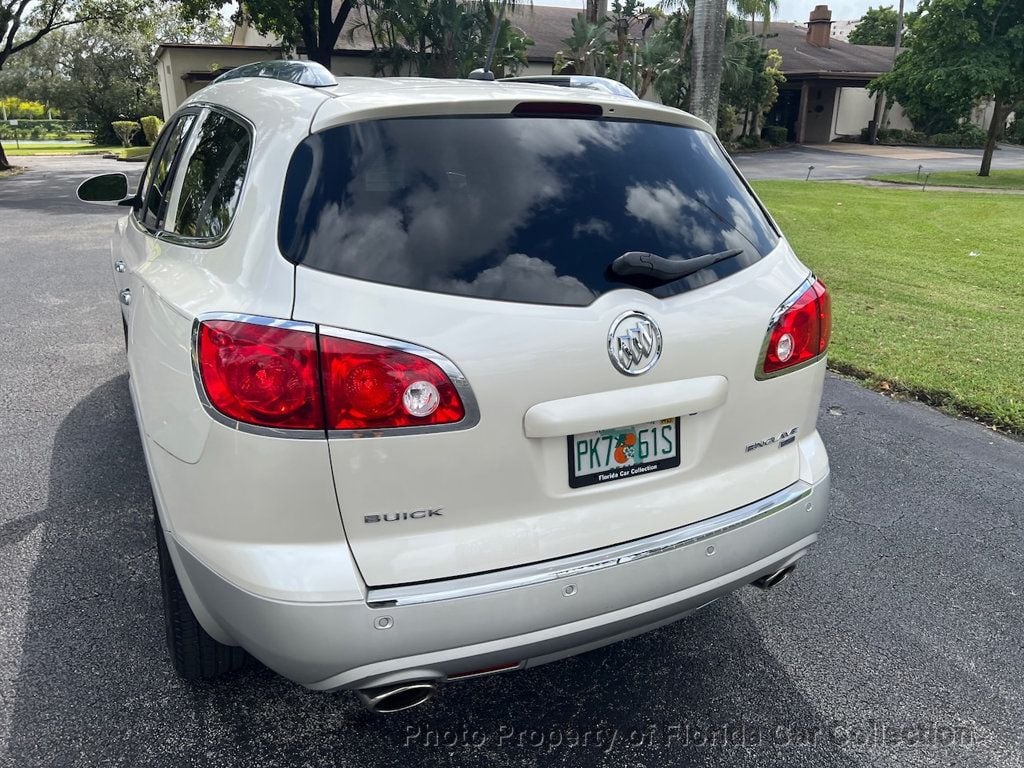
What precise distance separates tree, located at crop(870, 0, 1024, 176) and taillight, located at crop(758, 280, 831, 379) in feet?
87.2

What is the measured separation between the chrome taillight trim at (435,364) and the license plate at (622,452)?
289 mm

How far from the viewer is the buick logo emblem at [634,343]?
1.99 meters

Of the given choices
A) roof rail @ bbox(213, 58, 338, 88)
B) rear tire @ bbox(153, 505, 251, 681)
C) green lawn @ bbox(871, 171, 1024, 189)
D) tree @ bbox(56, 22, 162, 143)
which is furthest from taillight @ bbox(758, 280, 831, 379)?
tree @ bbox(56, 22, 162, 143)

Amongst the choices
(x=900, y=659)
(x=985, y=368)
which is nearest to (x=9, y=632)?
(x=900, y=659)

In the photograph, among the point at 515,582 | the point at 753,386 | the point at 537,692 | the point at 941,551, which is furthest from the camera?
the point at 941,551

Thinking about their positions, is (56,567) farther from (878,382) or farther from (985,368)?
(985,368)

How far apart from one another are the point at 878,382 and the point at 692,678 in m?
3.71

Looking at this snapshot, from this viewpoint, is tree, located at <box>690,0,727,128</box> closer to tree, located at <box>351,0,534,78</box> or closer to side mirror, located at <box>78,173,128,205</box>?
side mirror, located at <box>78,173,128,205</box>

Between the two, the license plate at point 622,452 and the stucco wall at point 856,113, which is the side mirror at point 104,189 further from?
the stucco wall at point 856,113

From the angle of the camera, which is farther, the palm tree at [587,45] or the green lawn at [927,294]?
the palm tree at [587,45]

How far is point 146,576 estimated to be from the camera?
3143 millimetres

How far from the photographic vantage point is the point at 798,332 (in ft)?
7.80

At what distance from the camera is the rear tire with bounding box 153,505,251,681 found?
238cm

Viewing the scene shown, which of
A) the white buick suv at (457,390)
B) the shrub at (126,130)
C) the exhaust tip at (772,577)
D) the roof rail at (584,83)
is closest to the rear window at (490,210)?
the white buick suv at (457,390)
